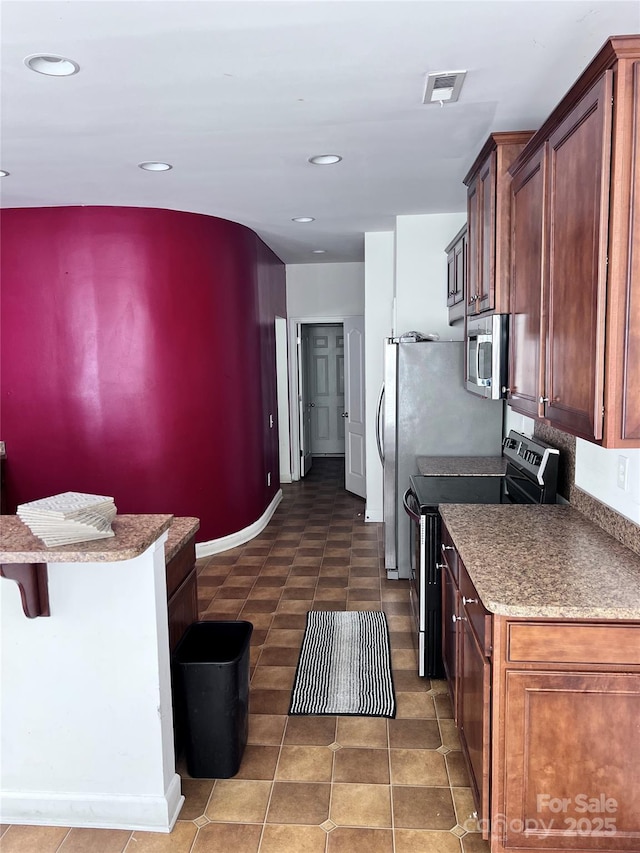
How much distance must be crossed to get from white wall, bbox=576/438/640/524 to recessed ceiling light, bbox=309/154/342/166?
1.88m

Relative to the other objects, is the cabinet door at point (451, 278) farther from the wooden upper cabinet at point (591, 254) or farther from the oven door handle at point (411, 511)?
the wooden upper cabinet at point (591, 254)

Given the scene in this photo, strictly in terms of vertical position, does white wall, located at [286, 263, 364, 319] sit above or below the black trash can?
above

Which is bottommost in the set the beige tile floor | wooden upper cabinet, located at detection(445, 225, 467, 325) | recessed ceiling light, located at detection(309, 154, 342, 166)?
the beige tile floor

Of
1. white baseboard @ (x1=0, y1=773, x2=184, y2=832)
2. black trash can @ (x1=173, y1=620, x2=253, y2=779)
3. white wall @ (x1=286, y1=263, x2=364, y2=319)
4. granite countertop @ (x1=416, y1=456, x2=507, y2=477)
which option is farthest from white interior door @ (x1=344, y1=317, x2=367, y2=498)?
white baseboard @ (x1=0, y1=773, x2=184, y2=832)

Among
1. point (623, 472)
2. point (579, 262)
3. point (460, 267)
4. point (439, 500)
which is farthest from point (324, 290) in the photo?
point (579, 262)

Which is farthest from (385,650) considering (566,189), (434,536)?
(566,189)

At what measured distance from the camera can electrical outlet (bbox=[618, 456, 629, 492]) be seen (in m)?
2.14

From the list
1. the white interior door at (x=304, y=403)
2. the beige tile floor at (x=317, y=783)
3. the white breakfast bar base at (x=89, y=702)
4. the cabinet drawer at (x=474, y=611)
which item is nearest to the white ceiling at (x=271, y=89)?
the white breakfast bar base at (x=89, y=702)

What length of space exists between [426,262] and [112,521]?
3.47 meters

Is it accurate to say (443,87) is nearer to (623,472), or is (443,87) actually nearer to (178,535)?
(623,472)

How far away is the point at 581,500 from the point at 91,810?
216 cm

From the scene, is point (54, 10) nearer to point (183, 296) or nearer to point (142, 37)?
point (142, 37)

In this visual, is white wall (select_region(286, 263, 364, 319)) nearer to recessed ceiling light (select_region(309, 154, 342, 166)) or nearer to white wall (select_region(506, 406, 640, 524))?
recessed ceiling light (select_region(309, 154, 342, 166))

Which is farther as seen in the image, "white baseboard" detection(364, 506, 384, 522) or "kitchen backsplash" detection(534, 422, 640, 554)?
"white baseboard" detection(364, 506, 384, 522)
